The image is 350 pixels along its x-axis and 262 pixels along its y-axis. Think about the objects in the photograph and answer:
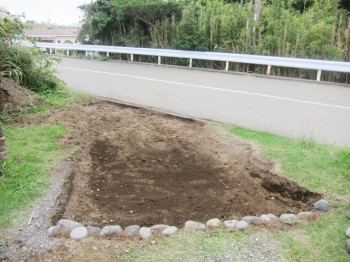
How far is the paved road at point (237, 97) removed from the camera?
7.29m

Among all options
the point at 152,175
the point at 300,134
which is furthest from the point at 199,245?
the point at 300,134

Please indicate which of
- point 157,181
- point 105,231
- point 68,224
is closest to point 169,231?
point 105,231

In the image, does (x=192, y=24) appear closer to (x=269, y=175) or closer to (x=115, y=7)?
(x=115, y=7)

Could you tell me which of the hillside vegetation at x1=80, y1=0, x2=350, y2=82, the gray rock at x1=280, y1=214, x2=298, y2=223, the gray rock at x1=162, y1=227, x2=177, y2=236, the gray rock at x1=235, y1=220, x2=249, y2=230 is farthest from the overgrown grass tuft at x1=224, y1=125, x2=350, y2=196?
the hillside vegetation at x1=80, y1=0, x2=350, y2=82

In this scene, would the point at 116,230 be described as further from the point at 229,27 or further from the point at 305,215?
the point at 229,27

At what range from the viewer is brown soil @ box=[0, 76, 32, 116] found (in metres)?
7.22

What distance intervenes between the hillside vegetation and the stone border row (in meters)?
10.3

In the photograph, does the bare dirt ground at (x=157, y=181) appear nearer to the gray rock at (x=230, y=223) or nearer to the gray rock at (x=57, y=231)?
the gray rock at (x=57, y=231)

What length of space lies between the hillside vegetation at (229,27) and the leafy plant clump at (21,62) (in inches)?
326

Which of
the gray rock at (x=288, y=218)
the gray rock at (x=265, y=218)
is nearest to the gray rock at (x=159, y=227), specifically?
the gray rock at (x=265, y=218)

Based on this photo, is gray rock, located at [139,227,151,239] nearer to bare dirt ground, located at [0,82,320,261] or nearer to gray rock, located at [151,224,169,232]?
gray rock, located at [151,224,169,232]

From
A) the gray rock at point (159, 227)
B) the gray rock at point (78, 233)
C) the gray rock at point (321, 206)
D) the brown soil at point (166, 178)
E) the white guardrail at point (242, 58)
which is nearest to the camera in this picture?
the gray rock at point (78, 233)

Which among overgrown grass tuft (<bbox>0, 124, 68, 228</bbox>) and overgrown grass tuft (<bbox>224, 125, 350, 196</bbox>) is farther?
overgrown grass tuft (<bbox>224, 125, 350, 196</bbox>)

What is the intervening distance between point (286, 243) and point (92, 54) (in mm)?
18383
